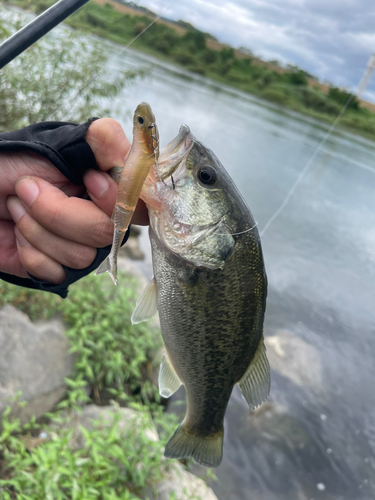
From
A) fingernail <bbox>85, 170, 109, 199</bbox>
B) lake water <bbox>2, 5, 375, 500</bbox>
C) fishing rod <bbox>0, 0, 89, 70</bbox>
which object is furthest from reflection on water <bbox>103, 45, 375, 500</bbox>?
fingernail <bbox>85, 170, 109, 199</bbox>

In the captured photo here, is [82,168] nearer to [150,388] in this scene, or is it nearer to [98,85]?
[150,388]

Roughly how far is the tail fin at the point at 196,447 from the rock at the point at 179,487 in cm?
99

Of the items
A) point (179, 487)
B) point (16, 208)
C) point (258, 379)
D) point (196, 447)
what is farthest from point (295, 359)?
point (16, 208)

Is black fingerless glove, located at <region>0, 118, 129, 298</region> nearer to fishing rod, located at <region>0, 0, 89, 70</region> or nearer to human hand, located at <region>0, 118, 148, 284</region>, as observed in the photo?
human hand, located at <region>0, 118, 148, 284</region>

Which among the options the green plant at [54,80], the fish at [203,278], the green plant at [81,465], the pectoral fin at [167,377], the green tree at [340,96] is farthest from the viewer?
the green plant at [54,80]

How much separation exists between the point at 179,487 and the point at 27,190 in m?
2.58

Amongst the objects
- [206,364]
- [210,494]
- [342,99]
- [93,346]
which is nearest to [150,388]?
[93,346]

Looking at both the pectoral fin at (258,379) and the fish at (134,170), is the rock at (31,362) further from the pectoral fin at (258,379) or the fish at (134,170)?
the fish at (134,170)

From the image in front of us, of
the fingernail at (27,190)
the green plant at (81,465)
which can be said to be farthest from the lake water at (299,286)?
the fingernail at (27,190)

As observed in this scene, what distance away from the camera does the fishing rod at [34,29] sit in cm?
133

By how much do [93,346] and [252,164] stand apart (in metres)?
4.94

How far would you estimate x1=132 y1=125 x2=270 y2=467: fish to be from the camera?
4.25ft

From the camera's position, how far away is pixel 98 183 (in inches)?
48.9

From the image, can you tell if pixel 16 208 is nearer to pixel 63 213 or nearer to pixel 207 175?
pixel 63 213
